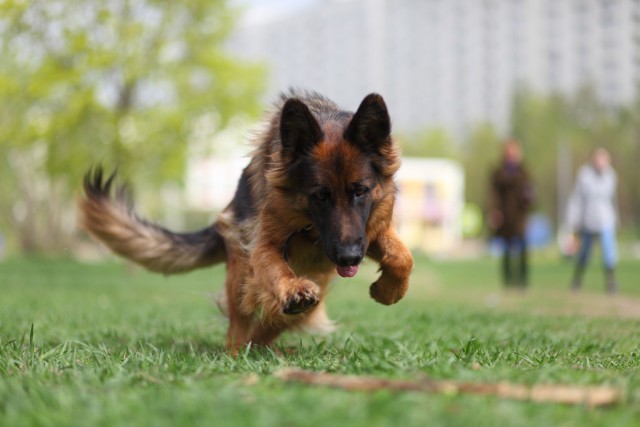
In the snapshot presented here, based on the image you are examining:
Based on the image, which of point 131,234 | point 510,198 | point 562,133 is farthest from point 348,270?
point 562,133

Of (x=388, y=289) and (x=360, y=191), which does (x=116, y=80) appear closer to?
(x=388, y=289)

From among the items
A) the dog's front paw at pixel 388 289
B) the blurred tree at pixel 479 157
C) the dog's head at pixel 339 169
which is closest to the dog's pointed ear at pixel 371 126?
the dog's head at pixel 339 169

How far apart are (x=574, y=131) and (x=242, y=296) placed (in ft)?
230

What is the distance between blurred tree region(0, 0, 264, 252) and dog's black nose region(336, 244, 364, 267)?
17059 millimetres

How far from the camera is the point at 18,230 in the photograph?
37.8m

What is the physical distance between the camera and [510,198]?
48.3ft

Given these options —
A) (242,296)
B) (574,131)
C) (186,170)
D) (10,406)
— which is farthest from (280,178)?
(574,131)

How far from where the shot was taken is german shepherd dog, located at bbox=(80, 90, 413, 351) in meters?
4.37

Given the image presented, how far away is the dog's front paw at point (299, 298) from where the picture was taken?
4172 millimetres

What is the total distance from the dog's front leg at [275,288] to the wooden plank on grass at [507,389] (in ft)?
4.34

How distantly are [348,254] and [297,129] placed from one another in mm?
867

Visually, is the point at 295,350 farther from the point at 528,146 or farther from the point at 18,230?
the point at 528,146

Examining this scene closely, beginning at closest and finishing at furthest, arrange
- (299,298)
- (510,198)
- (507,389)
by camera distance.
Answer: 1. (507,389)
2. (299,298)
3. (510,198)

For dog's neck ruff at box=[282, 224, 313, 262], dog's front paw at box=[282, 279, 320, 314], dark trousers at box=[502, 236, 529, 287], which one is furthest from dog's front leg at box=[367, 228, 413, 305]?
dark trousers at box=[502, 236, 529, 287]
